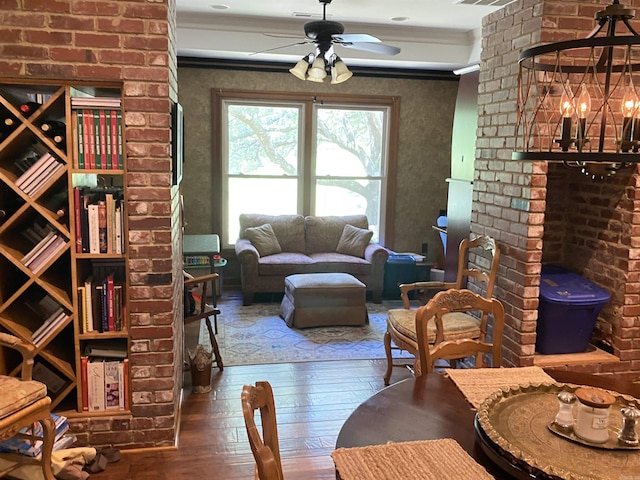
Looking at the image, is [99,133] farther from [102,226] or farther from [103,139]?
[102,226]

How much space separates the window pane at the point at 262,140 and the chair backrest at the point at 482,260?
3.16 meters

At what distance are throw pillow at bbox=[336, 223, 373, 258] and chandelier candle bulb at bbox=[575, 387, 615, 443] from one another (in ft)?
15.3

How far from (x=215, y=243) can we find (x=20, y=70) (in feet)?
9.94

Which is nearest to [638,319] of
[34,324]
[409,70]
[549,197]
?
[549,197]

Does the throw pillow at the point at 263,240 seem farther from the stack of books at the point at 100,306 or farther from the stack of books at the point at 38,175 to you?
the stack of books at the point at 38,175

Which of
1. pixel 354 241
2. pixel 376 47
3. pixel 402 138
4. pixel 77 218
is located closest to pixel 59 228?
pixel 77 218

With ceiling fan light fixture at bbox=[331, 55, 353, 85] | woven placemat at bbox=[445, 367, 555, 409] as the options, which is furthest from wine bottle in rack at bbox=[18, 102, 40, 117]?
woven placemat at bbox=[445, 367, 555, 409]

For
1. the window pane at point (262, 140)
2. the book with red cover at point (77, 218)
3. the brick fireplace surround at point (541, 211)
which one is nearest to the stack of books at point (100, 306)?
the book with red cover at point (77, 218)

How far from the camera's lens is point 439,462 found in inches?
60.2

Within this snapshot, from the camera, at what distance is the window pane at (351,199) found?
683cm

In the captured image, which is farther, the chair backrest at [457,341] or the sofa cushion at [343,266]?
the sofa cushion at [343,266]

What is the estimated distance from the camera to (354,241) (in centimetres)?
628

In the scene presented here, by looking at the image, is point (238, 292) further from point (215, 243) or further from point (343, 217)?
point (343, 217)

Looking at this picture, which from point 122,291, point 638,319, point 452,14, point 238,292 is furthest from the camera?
point 238,292
